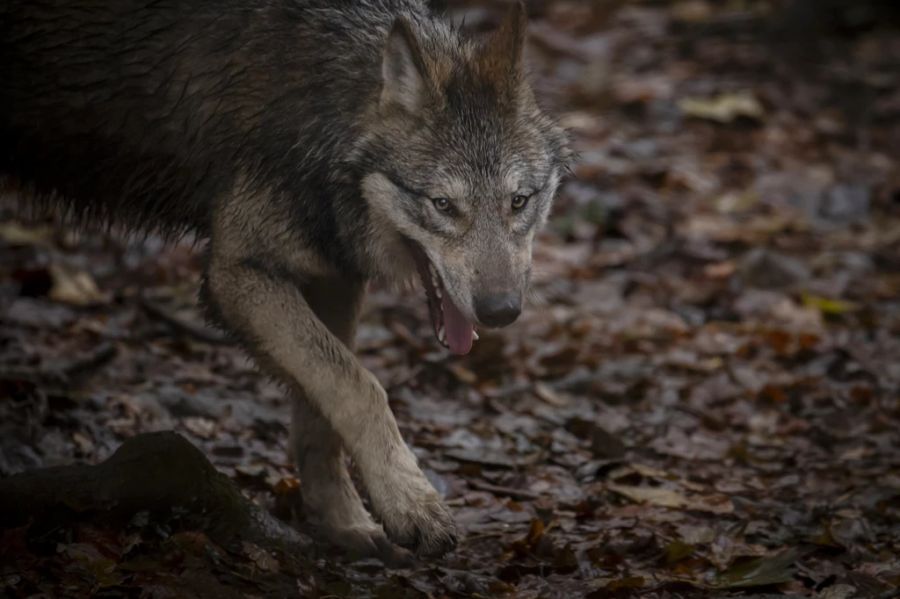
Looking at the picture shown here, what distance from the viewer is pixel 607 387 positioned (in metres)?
7.36

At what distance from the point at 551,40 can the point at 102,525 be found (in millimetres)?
9604

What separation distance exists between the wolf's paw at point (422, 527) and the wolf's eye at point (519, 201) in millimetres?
1236

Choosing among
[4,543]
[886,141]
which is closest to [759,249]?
[886,141]

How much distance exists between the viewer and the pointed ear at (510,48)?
5160 millimetres

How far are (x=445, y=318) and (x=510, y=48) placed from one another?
1.18m

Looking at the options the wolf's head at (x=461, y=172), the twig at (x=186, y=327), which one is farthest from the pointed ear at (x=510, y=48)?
the twig at (x=186, y=327)

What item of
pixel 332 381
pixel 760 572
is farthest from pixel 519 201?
pixel 760 572

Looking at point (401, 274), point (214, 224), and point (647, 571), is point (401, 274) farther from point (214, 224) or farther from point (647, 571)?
point (647, 571)

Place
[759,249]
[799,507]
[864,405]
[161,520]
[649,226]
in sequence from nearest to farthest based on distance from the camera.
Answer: [161,520] → [799,507] → [864,405] → [759,249] → [649,226]

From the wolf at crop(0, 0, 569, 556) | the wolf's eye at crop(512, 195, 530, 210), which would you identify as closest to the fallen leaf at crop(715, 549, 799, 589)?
the wolf at crop(0, 0, 569, 556)

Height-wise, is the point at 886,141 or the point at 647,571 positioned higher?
the point at 886,141

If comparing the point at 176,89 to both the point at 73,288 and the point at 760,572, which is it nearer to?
the point at 73,288

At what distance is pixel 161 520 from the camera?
4738 mm

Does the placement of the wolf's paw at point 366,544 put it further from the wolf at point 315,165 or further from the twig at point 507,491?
the twig at point 507,491
